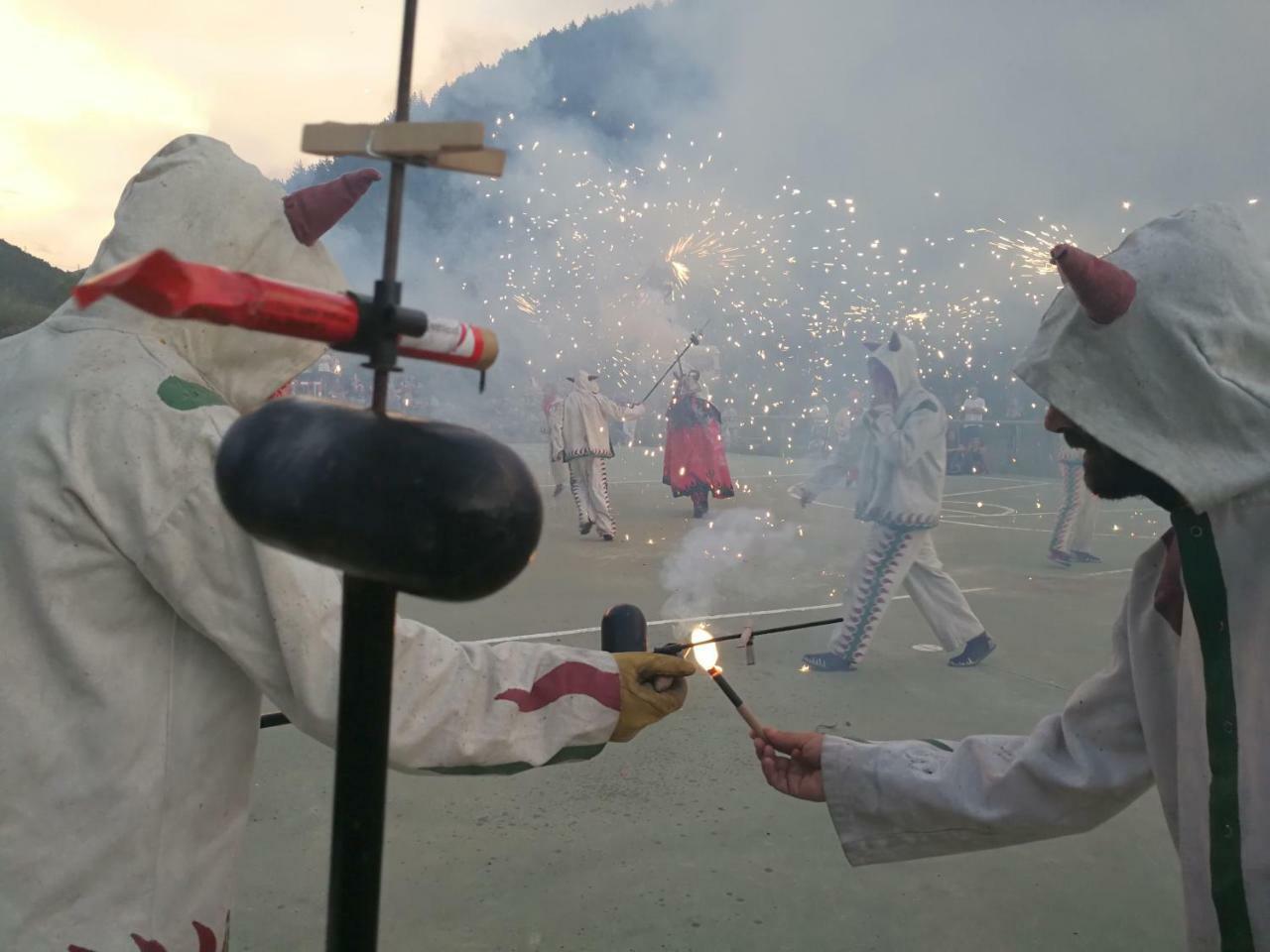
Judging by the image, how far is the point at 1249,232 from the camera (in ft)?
4.81

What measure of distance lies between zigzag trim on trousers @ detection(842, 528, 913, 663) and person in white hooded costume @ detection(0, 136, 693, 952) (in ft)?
13.9

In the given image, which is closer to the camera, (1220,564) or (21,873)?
(21,873)

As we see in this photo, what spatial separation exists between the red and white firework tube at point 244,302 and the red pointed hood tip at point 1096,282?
1.12 m

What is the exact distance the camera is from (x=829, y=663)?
17.4 feet

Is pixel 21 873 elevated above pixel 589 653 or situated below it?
below

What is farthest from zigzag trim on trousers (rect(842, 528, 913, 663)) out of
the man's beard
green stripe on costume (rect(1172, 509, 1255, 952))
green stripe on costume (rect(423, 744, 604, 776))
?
green stripe on costume (rect(423, 744, 604, 776))

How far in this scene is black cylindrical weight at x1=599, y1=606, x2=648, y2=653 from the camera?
1.65 meters

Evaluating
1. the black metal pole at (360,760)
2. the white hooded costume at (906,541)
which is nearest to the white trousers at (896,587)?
the white hooded costume at (906,541)

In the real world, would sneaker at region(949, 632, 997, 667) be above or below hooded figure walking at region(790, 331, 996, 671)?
below

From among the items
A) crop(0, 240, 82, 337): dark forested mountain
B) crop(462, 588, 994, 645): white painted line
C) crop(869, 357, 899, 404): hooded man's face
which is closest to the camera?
crop(869, 357, 899, 404): hooded man's face

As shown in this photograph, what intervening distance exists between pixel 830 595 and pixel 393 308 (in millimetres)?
7093

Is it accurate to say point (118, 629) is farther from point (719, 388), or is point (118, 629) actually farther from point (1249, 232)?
point (719, 388)

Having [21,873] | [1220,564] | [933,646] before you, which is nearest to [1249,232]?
[1220,564]

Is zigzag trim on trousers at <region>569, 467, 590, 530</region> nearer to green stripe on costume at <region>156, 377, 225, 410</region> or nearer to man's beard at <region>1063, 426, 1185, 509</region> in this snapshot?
man's beard at <region>1063, 426, 1185, 509</region>
